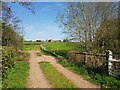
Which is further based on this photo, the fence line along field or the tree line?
the tree line

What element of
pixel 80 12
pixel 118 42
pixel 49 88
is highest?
pixel 80 12

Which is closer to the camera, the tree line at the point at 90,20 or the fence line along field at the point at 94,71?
the fence line along field at the point at 94,71

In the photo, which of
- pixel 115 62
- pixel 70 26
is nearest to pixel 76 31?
pixel 70 26

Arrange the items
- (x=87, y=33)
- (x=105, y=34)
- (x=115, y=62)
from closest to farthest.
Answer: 1. (x=115, y=62)
2. (x=105, y=34)
3. (x=87, y=33)

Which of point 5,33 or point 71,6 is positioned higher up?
point 71,6

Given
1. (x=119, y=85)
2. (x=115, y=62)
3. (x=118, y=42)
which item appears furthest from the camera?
(x=118, y=42)

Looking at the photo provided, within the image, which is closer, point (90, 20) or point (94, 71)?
point (94, 71)

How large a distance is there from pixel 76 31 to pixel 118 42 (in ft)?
34.7

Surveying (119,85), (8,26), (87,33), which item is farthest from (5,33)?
(119,85)

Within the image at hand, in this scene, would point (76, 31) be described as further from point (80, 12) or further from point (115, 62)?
point (115, 62)

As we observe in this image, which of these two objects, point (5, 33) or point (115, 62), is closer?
point (115, 62)

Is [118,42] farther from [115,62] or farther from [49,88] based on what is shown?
[49,88]

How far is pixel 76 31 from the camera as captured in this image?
33875mm

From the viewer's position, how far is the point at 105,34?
30.3 metres
